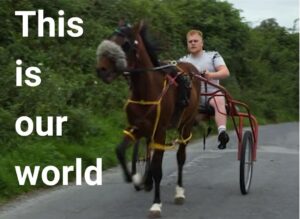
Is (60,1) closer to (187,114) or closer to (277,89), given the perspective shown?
(187,114)

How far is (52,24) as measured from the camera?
16859mm

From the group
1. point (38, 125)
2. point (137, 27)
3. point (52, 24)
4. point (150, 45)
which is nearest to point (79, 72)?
point (52, 24)

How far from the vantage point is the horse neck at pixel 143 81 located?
7.68 metres

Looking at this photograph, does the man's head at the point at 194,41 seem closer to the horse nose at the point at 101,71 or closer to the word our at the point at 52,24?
the horse nose at the point at 101,71

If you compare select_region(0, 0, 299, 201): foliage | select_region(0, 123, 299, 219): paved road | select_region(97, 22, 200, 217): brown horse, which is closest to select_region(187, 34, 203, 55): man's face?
select_region(0, 0, 299, 201): foliage

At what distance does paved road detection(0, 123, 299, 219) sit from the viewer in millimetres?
8281

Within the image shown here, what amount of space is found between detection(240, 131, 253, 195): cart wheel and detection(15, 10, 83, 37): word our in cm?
759

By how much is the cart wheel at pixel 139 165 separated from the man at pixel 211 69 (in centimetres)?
117

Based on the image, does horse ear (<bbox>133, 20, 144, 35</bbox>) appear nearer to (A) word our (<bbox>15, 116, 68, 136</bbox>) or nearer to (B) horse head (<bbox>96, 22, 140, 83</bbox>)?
(B) horse head (<bbox>96, 22, 140, 83</bbox>)

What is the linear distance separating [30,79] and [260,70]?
71.8 feet

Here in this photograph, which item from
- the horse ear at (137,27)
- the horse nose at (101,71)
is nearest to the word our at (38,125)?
the horse ear at (137,27)

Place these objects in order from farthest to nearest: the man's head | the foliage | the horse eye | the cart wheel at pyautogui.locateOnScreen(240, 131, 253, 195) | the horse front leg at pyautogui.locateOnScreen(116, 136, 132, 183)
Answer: the foliage → the cart wheel at pyautogui.locateOnScreen(240, 131, 253, 195) → the man's head → the horse front leg at pyautogui.locateOnScreen(116, 136, 132, 183) → the horse eye

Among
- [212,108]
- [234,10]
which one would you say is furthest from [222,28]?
[212,108]

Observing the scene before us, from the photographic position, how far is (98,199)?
9.13 meters
